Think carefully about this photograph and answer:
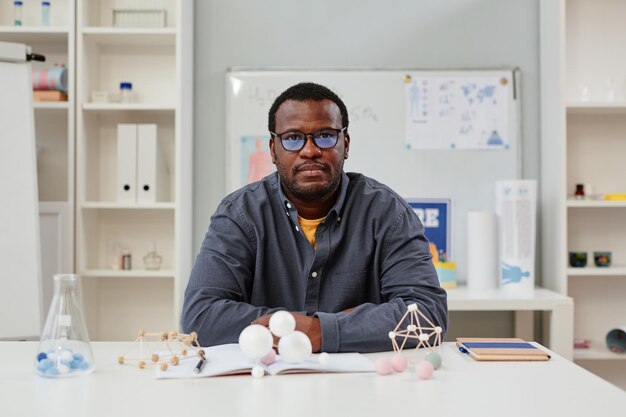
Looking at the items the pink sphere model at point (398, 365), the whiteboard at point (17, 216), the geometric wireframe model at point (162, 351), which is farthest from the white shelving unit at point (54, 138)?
the pink sphere model at point (398, 365)

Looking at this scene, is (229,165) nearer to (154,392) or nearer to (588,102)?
(588,102)

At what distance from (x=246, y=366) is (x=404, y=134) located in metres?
2.20

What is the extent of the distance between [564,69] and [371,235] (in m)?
1.66

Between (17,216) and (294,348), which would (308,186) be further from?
(17,216)

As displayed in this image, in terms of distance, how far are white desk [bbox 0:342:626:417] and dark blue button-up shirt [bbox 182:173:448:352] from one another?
48 centimetres

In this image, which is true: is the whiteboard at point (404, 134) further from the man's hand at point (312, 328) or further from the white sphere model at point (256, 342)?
the white sphere model at point (256, 342)

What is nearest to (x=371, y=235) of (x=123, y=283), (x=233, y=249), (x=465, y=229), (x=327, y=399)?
(x=233, y=249)

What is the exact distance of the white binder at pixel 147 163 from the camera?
10.1 feet

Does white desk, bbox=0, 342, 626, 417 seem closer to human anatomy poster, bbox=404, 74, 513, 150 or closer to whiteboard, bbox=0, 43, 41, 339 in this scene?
whiteboard, bbox=0, 43, 41, 339

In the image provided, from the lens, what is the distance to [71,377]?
1.19 m

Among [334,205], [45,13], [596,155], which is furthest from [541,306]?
[45,13]

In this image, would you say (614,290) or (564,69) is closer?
(564,69)

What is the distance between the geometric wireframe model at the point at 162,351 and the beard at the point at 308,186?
53 centimetres

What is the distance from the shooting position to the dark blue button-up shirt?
68.7 inches
